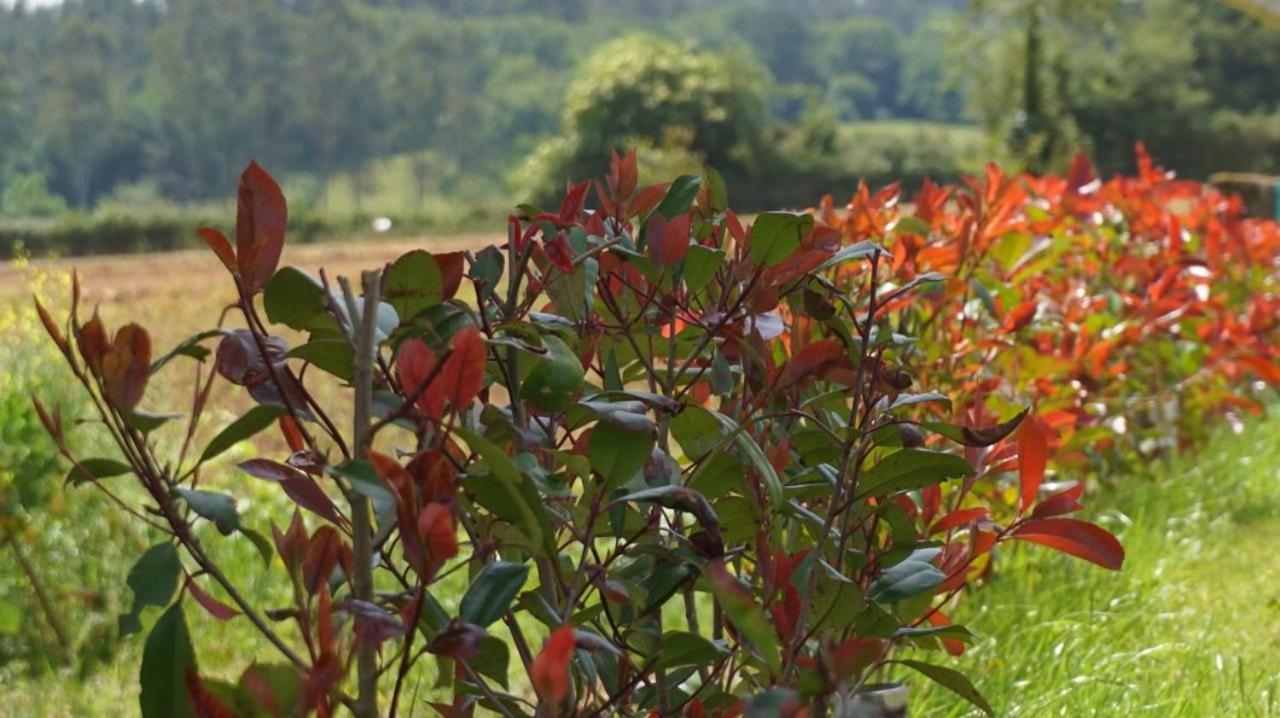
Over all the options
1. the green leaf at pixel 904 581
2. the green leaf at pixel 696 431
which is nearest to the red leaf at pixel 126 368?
the green leaf at pixel 696 431

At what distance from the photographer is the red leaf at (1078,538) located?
99 centimetres

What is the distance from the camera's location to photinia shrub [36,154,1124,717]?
0.74 meters

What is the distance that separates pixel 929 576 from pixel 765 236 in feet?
0.90

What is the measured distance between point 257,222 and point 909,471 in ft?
1.62

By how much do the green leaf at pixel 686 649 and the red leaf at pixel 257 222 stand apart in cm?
35

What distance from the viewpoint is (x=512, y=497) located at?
79 centimetres

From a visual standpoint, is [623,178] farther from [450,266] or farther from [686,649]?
[686,649]

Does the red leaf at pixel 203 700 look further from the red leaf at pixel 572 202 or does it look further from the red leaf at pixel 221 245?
the red leaf at pixel 572 202

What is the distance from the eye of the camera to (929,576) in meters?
1.03

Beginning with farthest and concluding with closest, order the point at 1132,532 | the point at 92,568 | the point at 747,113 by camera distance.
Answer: the point at 747,113 < the point at 92,568 < the point at 1132,532

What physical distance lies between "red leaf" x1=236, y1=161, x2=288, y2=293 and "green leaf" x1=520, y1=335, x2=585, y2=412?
0.19 m

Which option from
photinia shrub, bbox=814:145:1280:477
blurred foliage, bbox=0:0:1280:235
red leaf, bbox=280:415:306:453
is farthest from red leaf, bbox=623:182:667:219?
blurred foliage, bbox=0:0:1280:235

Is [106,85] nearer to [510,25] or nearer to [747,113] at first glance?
[510,25]

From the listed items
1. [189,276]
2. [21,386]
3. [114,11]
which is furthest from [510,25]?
[21,386]
